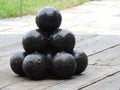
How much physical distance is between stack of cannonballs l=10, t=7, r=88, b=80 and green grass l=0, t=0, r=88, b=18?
721 centimetres

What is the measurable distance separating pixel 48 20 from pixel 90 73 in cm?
86

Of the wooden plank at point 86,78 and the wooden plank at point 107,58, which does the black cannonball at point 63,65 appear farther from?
the wooden plank at point 107,58

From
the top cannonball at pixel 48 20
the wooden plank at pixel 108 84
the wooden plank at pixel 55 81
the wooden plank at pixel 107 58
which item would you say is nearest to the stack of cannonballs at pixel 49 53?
the top cannonball at pixel 48 20

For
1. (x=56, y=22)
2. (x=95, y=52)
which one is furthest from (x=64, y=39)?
(x=95, y=52)

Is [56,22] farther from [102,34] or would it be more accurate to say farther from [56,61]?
[102,34]

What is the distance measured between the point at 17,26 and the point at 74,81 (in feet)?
19.2

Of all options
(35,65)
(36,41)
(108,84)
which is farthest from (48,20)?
(108,84)

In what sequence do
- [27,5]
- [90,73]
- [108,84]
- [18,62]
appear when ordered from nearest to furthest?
[108,84] < [18,62] < [90,73] < [27,5]

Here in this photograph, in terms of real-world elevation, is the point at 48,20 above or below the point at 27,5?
above

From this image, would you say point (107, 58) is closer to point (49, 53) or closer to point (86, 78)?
point (86, 78)

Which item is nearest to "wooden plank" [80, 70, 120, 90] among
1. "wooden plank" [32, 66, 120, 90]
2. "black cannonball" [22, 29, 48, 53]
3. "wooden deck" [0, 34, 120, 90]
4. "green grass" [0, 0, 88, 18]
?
"wooden deck" [0, 34, 120, 90]

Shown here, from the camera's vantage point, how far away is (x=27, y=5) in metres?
16.0

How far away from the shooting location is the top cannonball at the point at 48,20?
6805 mm

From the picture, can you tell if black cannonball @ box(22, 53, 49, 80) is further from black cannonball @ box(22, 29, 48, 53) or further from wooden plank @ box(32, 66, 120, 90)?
wooden plank @ box(32, 66, 120, 90)
